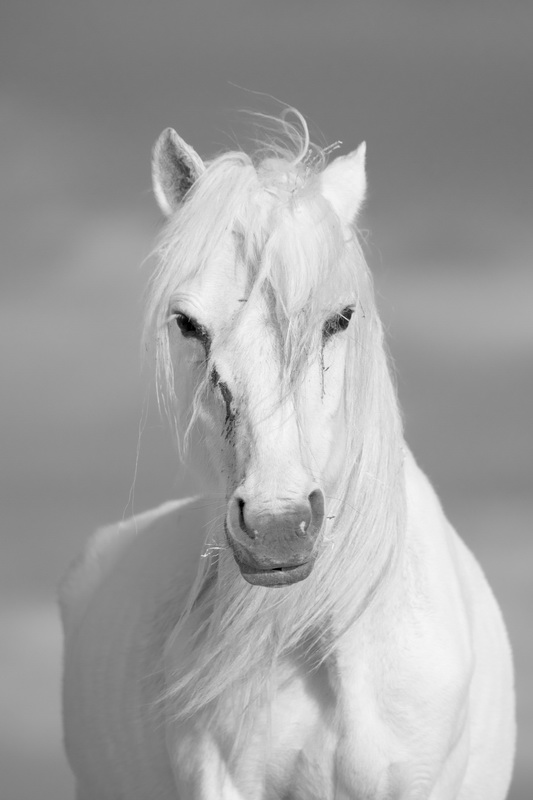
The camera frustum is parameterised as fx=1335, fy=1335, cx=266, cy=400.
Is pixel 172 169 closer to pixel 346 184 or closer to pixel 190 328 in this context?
pixel 346 184

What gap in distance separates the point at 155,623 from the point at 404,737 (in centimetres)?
108

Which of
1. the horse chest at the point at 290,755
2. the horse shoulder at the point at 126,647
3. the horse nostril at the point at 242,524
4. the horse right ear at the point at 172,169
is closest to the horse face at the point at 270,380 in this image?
the horse nostril at the point at 242,524

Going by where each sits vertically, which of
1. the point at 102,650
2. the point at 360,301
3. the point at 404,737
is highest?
the point at 360,301

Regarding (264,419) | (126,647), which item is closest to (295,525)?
(264,419)

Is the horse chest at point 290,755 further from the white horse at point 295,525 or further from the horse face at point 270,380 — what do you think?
the horse face at point 270,380

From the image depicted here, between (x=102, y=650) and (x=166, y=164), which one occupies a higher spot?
(x=166, y=164)

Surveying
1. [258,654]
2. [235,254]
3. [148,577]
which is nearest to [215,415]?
[235,254]

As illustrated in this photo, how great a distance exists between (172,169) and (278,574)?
133 centimetres

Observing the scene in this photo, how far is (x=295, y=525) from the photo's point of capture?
3.19 metres

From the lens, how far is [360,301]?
366 cm

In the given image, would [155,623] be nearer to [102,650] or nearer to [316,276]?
[102,650]

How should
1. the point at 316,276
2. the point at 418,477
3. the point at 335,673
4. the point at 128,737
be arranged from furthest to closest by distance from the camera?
1. the point at 128,737
2. the point at 418,477
3. the point at 335,673
4. the point at 316,276

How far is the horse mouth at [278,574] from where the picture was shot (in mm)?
3283

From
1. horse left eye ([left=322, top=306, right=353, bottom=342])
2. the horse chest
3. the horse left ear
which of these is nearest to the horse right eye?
horse left eye ([left=322, top=306, right=353, bottom=342])
